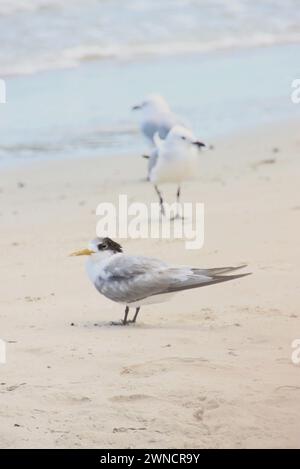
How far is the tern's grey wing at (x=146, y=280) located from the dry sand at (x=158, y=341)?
0.53 feet

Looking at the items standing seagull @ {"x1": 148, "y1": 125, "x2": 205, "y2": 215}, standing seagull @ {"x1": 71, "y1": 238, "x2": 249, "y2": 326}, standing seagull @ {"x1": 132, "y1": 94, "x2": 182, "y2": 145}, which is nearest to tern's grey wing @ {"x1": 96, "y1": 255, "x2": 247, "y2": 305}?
standing seagull @ {"x1": 71, "y1": 238, "x2": 249, "y2": 326}

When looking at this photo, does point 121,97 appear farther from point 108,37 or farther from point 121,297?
point 121,297

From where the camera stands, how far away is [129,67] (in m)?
16.2

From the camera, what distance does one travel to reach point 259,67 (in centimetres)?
1599

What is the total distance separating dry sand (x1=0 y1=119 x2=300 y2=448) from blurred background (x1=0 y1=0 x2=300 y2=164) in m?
2.68

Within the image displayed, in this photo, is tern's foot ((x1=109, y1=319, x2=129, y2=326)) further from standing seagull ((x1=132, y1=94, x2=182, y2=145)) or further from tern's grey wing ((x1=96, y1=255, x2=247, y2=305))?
standing seagull ((x1=132, y1=94, x2=182, y2=145))

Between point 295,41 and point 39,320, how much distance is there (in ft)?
42.7

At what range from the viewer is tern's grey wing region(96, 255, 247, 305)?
613 centimetres

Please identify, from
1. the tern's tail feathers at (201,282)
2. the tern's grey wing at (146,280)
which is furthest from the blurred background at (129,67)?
the tern's tail feathers at (201,282)

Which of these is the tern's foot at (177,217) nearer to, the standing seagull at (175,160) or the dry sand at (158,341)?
the dry sand at (158,341)

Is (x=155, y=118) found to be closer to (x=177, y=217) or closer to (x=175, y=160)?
(x=175, y=160)

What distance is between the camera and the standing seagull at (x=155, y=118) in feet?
37.3

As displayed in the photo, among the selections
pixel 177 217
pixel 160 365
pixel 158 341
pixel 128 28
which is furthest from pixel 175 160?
pixel 128 28
